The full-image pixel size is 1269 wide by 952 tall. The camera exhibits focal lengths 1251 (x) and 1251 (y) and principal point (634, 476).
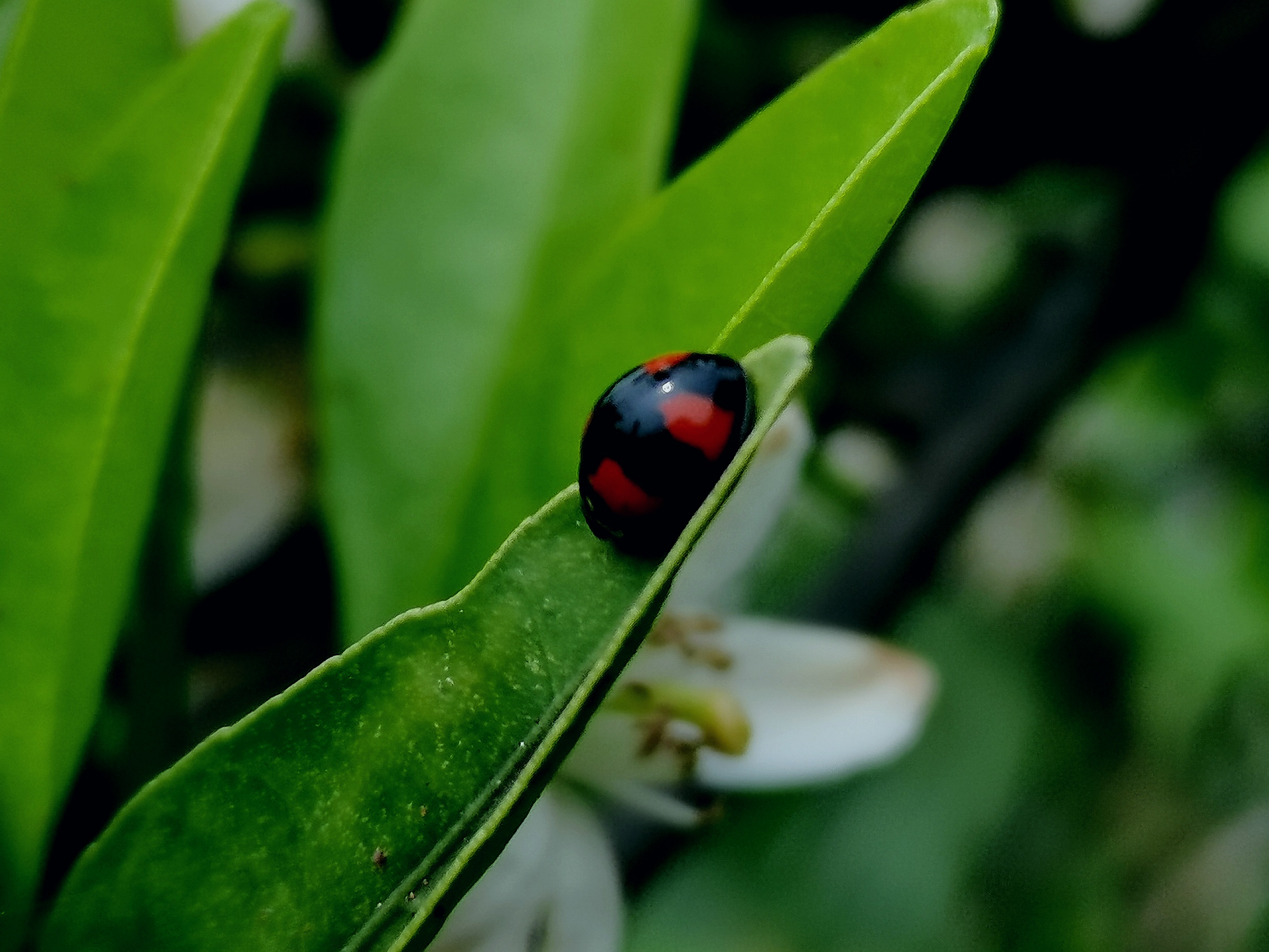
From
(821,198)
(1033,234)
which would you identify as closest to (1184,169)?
(1033,234)

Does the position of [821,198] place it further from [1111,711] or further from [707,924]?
[1111,711]

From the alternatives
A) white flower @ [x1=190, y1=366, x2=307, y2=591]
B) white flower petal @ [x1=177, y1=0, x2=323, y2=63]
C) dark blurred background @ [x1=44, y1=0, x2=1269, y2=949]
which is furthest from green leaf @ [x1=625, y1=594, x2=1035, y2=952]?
white flower petal @ [x1=177, y1=0, x2=323, y2=63]

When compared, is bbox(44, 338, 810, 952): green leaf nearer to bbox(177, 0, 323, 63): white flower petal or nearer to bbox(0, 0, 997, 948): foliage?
bbox(0, 0, 997, 948): foliage

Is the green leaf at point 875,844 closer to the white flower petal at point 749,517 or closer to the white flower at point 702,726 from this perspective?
the white flower at point 702,726

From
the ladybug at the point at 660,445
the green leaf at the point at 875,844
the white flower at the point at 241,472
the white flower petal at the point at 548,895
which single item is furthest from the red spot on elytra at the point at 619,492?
the green leaf at the point at 875,844

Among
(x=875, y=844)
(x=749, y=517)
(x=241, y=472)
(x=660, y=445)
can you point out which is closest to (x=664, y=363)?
(x=660, y=445)

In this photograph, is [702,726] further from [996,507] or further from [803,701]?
[996,507]
